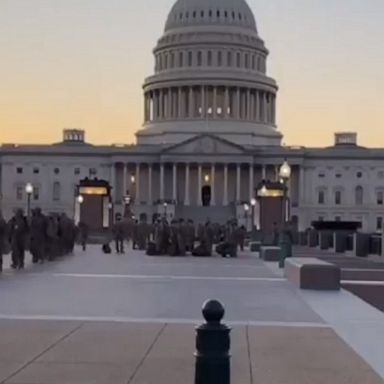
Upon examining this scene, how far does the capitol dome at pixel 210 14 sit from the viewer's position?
16450 centimetres

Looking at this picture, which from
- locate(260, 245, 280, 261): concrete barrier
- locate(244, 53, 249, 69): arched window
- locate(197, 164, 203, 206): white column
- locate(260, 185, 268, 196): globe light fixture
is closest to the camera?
locate(260, 245, 280, 261): concrete barrier

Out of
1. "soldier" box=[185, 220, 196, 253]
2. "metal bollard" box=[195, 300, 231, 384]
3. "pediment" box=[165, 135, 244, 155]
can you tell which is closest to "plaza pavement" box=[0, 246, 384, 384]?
"metal bollard" box=[195, 300, 231, 384]

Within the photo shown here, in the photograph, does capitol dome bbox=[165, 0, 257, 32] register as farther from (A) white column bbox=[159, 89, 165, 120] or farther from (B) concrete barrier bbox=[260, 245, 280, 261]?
(B) concrete barrier bbox=[260, 245, 280, 261]

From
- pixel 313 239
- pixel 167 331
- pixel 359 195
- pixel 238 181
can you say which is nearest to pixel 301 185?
pixel 359 195

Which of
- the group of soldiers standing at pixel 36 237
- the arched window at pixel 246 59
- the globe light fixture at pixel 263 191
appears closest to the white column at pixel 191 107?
the arched window at pixel 246 59

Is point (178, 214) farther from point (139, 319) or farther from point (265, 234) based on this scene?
point (139, 319)

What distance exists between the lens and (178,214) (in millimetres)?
140625

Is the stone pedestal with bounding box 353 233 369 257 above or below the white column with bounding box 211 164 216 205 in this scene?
below

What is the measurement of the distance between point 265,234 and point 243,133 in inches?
3334

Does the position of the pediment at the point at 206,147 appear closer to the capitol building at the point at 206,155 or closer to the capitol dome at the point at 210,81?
the capitol building at the point at 206,155

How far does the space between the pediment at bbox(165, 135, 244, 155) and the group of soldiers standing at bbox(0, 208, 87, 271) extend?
350 feet

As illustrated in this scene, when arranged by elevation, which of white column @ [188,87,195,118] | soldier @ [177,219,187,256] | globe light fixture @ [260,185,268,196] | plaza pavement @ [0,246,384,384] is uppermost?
Answer: white column @ [188,87,195,118]

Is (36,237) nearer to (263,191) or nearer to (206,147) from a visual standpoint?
(263,191)

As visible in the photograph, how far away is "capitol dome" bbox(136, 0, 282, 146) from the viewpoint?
527 feet
